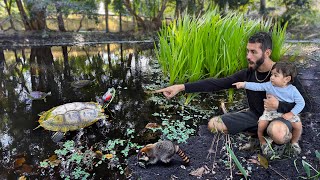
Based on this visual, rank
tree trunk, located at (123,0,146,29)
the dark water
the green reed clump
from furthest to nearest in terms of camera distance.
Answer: tree trunk, located at (123,0,146,29), the green reed clump, the dark water

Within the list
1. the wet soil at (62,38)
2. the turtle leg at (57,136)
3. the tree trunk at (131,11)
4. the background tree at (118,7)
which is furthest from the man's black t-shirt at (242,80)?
the background tree at (118,7)

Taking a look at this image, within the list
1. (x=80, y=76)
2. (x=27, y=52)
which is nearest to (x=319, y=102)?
(x=80, y=76)

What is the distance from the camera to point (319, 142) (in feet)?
8.33

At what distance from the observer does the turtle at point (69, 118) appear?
288cm

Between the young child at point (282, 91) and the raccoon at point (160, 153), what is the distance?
67 cm

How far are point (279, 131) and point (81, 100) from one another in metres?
2.82

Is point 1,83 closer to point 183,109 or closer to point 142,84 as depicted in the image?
point 142,84

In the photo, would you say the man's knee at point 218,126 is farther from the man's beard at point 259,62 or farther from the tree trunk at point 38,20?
the tree trunk at point 38,20

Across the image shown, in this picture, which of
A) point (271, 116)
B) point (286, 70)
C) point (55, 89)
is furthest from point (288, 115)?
point (55, 89)

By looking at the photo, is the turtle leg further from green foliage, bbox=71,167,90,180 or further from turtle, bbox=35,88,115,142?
green foliage, bbox=71,167,90,180

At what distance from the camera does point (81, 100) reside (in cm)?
398

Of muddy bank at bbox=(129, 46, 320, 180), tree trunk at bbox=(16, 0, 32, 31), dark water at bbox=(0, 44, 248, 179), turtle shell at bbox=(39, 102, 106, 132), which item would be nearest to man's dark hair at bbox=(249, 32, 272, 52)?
muddy bank at bbox=(129, 46, 320, 180)

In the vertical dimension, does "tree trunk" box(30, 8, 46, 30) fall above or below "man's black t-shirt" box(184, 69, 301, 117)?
above

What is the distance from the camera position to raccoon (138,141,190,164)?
2.24 meters
